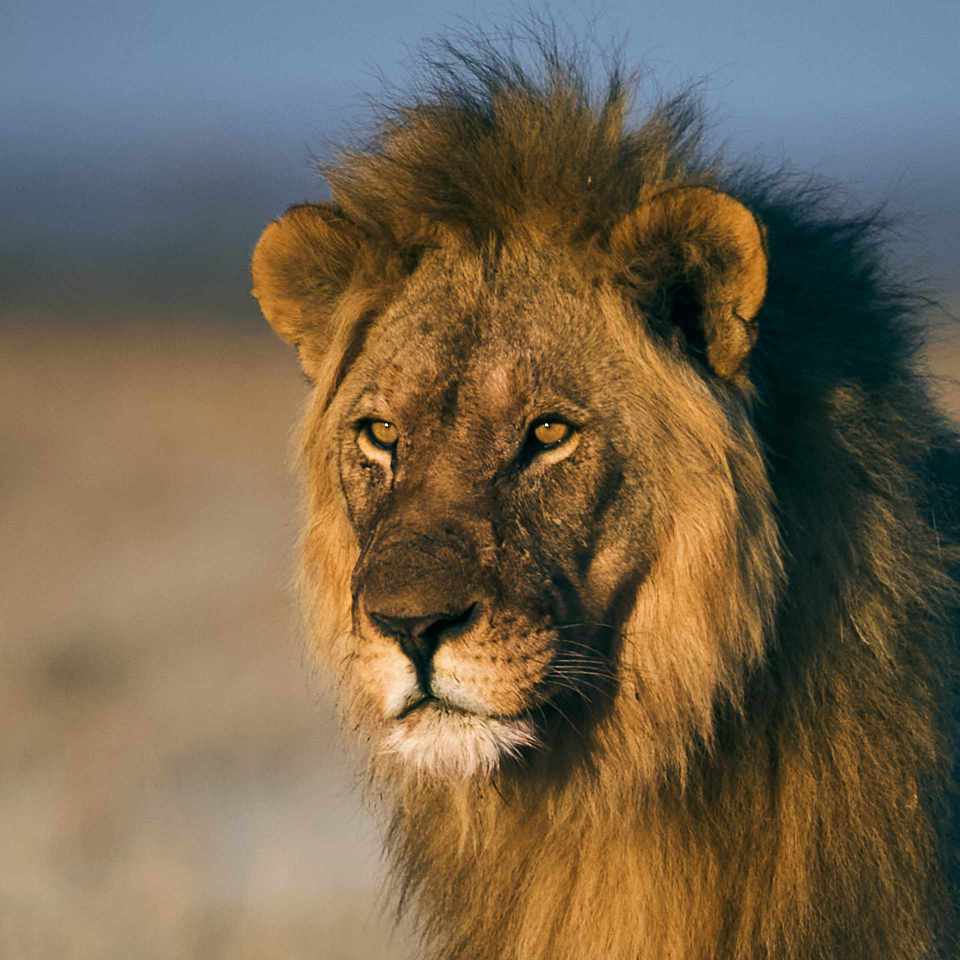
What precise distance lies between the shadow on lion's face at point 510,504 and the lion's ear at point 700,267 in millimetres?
79

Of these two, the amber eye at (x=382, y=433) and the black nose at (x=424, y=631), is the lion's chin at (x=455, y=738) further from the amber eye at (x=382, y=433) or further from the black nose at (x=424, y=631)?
the amber eye at (x=382, y=433)

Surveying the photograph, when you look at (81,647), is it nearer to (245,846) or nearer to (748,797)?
(245,846)

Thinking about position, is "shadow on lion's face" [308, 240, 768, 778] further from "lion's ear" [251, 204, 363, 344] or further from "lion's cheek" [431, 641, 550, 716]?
"lion's ear" [251, 204, 363, 344]

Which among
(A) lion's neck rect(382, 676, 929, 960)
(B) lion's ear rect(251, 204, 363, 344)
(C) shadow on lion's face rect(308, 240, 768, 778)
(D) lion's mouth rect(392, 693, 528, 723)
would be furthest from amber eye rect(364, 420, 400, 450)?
(A) lion's neck rect(382, 676, 929, 960)

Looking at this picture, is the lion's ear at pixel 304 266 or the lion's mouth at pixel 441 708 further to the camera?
the lion's ear at pixel 304 266

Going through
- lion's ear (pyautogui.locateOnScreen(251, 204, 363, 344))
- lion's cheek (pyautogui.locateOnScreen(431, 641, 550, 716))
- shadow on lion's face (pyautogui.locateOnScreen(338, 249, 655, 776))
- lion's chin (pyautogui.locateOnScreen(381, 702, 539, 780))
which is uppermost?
lion's ear (pyautogui.locateOnScreen(251, 204, 363, 344))

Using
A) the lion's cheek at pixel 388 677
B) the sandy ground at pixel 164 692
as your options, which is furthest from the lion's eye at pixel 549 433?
the sandy ground at pixel 164 692

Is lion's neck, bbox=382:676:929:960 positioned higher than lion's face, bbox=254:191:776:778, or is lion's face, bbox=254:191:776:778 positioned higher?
lion's face, bbox=254:191:776:778

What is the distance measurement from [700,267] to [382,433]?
32.6 inches

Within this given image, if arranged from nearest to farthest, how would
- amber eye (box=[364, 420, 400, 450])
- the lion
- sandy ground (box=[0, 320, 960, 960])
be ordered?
the lion < amber eye (box=[364, 420, 400, 450]) < sandy ground (box=[0, 320, 960, 960])

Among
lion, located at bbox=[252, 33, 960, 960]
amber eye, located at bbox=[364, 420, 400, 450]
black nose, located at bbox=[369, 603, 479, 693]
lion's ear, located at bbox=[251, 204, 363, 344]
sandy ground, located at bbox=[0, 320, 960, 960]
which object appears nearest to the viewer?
black nose, located at bbox=[369, 603, 479, 693]

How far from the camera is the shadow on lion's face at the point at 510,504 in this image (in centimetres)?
402

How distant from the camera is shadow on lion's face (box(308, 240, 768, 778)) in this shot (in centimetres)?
402

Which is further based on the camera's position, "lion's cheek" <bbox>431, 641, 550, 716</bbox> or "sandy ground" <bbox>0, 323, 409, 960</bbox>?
"sandy ground" <bbox>0, 323, 409, 960</bbox>
